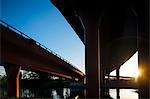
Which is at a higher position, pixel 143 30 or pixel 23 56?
pixel 143 30

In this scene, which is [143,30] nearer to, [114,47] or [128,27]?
[128,27]

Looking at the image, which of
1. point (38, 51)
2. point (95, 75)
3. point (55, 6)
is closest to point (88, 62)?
point (95, 75)

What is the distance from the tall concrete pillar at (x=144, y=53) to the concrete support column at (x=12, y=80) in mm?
19458

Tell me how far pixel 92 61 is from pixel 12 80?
19632mm

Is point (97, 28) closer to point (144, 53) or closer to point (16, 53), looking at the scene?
point (144, 53)

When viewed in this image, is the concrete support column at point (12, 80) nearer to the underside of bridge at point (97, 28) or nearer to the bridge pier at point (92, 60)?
the underside of bridge at point (97, 28)

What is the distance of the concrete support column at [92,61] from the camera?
26.6 metres

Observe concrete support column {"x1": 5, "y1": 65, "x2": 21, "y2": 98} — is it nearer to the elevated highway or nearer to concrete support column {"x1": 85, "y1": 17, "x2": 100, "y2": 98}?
the elevated highway

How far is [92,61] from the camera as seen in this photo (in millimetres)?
27375

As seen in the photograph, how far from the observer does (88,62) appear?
1083 inches

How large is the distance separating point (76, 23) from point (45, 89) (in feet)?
288

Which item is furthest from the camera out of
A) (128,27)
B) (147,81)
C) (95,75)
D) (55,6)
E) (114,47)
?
(114,47)

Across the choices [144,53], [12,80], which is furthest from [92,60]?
[12,80]

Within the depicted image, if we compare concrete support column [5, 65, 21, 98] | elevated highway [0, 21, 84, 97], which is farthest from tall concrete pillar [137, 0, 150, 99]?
concrete support column [5, 65, 21, 98]
